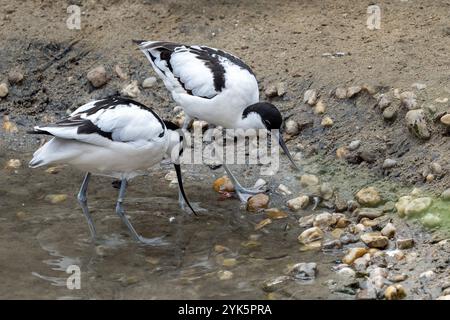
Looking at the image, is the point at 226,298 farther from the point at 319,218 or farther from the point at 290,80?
the point at 290,80

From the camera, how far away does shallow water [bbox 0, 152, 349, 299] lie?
5.54m

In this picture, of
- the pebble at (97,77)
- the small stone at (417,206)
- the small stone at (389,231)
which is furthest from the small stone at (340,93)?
the pebble at (97,77)

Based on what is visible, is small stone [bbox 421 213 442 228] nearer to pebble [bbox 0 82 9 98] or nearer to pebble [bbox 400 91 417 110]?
pebble [bbox 400 91 417 110]

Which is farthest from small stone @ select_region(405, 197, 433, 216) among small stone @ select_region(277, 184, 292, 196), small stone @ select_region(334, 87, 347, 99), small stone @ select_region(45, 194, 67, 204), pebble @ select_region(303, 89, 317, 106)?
small stone @ select_region(45, 194, 67, 204)

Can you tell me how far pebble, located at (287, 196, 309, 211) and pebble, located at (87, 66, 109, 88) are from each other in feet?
7.45

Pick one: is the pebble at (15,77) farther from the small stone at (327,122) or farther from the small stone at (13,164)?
the small stone at (327,122)

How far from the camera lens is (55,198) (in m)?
6.93

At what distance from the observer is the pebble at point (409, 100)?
6.79 meters

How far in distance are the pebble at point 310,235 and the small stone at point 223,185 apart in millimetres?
1004
